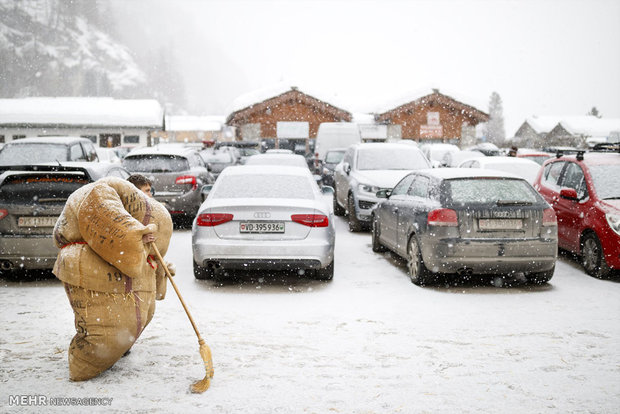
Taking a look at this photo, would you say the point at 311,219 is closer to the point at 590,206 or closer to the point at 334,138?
the point at 590,206

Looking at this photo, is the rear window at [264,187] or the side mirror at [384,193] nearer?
the rear window at [264,187]

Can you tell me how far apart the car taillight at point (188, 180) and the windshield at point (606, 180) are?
24.8 feet

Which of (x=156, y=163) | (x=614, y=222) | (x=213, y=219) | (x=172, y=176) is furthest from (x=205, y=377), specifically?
→ (x=156, y=163)

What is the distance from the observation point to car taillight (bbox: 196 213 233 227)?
25.2ft

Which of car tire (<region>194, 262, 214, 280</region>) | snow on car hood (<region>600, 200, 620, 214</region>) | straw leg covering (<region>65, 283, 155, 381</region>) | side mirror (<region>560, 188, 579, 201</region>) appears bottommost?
car tire (<region>194, 262, 214, 280</region>)

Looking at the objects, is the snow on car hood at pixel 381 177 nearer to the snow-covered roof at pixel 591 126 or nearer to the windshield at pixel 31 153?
the windshield at pixel 31 153

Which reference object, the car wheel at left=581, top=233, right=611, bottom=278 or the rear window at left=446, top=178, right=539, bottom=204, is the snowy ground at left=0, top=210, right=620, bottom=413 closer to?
the car wheel at left=581, top=233, right=611, bottom=278

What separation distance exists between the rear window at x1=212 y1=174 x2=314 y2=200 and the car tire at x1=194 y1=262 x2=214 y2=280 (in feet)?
3.03

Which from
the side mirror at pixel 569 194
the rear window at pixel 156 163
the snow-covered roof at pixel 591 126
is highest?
the snow-covered roof at pixel 591 126

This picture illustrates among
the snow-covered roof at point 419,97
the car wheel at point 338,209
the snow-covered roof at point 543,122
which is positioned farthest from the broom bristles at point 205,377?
the snow-covered roof at point 543,122

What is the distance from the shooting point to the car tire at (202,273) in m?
8.19

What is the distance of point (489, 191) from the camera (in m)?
7.98

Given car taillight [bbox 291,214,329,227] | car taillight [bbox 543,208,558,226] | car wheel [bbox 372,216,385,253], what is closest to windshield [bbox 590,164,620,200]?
car taillight [bbox 543,208,558,226]

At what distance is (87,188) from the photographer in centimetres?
454
